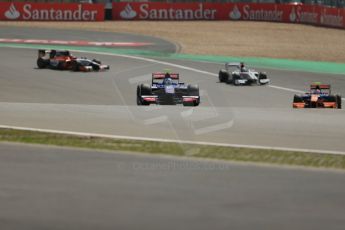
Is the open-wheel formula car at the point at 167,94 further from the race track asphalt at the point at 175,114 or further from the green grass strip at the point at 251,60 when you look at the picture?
the green grass strip at the point at 251,60

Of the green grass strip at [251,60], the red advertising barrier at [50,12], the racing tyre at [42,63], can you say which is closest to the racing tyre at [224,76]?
the green grass strip at [251,60]

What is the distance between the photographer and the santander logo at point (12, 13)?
53.4m

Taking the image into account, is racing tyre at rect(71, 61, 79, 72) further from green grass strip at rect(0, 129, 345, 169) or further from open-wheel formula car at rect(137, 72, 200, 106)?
green grass strip at rect(0, 129, 345, 169)

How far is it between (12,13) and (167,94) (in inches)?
1379

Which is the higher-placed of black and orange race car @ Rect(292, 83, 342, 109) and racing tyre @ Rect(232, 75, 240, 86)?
black and orange race car @ Rect(292, 83, 342, 109)

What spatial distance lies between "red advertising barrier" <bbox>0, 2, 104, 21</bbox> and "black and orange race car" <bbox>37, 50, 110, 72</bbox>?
23.4m

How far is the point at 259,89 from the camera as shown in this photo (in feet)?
89.2

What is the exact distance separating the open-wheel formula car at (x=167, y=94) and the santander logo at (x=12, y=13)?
34426 mm

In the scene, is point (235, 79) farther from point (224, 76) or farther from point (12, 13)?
point (12, 13)

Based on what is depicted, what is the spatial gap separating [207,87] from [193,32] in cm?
2287

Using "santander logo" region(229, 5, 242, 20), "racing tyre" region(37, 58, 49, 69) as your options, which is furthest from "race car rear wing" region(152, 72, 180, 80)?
"santander logo" region(229, 5, 242, 20)

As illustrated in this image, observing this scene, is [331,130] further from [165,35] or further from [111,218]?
[165,35]

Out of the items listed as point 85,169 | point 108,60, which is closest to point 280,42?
point 108,60

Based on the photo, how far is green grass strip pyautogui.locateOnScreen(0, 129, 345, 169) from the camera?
40.1 feet
